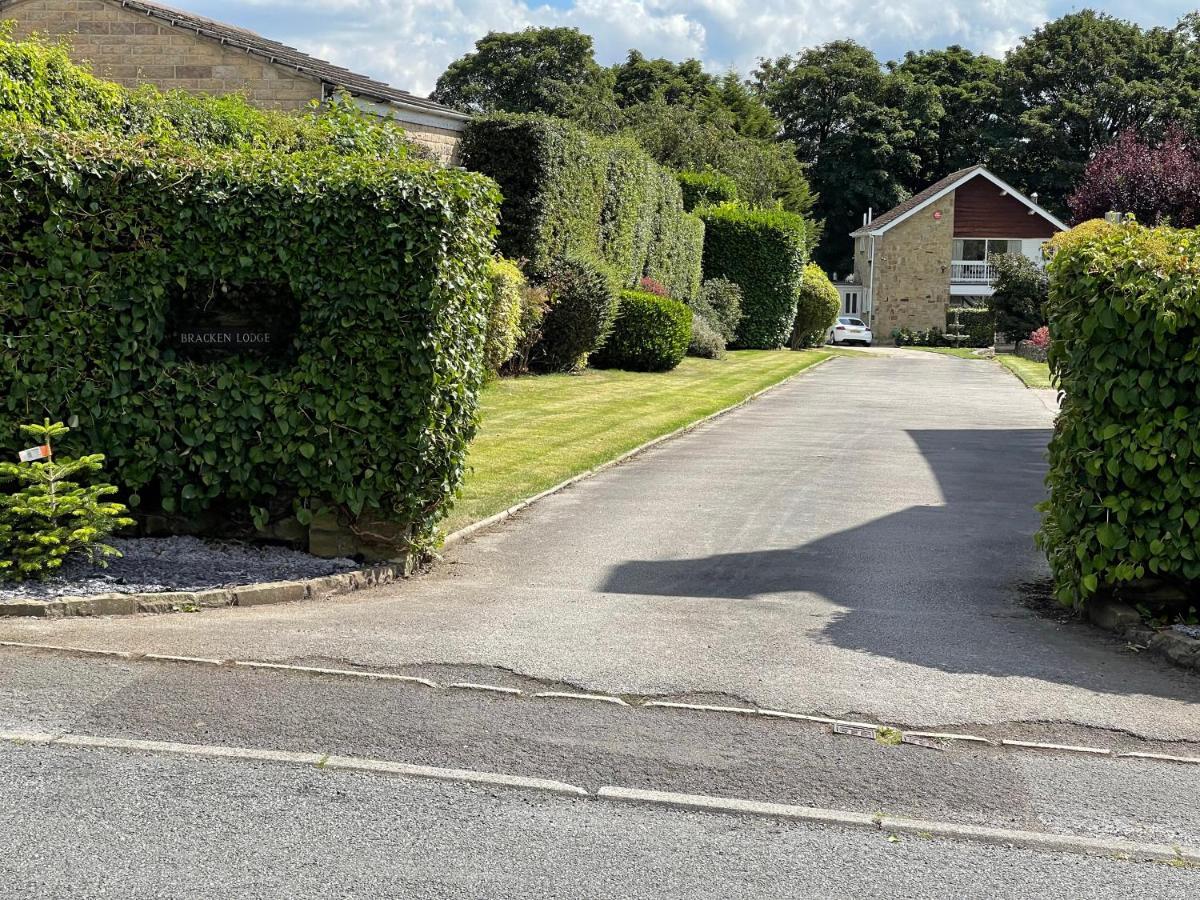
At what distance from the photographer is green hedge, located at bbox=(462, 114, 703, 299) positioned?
24766 mm

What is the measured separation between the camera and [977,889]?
4.39 m

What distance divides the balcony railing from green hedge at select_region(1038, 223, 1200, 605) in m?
61.9

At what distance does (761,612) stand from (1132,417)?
2.70 meters

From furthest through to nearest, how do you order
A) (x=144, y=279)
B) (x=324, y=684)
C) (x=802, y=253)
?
(x=802, y=253)
(x=144, y=279)
(x=324, y=684)

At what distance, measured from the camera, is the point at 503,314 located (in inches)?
810

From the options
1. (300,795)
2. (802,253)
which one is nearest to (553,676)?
(300,795)

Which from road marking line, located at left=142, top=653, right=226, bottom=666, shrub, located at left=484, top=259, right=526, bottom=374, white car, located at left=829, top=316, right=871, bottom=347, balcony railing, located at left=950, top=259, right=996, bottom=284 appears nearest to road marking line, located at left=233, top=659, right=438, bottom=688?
road marking line, located at left=142, top=653, right=226, bottom=666

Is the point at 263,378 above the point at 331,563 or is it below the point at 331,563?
A: above

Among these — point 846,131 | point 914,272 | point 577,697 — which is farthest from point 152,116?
point 846,131

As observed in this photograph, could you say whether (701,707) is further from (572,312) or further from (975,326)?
(975,326)

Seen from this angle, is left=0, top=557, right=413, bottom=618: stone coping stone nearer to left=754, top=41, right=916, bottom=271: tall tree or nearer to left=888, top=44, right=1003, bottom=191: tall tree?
left=754, top=41, right=916, bottom=271: tall tree

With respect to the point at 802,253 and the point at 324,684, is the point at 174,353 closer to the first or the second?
the point at 324,684

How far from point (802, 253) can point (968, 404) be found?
1871cm

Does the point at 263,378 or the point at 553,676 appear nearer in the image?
the point at 553,676
